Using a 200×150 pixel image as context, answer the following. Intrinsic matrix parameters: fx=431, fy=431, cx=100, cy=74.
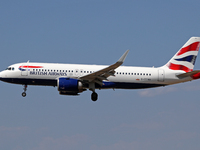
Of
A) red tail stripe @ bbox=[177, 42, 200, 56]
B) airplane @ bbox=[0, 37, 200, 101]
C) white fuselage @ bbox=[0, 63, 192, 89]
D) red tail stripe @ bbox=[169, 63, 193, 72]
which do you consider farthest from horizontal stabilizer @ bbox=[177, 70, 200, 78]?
red tail stripe @ bbox=[177, 42, 200, 56]

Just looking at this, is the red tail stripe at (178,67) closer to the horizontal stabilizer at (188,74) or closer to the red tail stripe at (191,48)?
the horizontal stabilizer at (188,74)

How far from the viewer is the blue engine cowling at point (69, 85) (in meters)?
47.3

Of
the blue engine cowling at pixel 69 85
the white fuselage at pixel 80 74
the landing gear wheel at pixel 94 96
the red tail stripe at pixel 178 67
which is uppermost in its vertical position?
the red tail stripe at pixel 178 67

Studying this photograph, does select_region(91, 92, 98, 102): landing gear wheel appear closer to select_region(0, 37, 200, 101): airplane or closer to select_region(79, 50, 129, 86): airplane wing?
select_region(0, 37, 200, 101): airplane

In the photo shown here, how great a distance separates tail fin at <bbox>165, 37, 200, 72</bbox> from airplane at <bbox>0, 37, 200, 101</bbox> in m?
0.45

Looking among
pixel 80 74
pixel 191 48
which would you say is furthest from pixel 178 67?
pixel 80 74

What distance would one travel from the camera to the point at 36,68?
48.8 metres

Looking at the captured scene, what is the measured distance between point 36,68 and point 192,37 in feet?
65.7

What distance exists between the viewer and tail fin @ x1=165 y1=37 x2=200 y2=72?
52.3m

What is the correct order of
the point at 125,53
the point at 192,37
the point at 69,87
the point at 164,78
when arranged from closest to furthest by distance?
the point at 125,53, the point at 69,87, the point at 164,78, the point at 192,37

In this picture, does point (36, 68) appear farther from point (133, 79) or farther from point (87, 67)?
point (133, 79)

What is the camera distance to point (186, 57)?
53.1 m

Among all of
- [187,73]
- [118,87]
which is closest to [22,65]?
[118,87]

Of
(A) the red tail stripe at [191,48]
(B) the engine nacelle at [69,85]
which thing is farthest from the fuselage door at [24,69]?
(A) the red tail stripe at [191,48]
